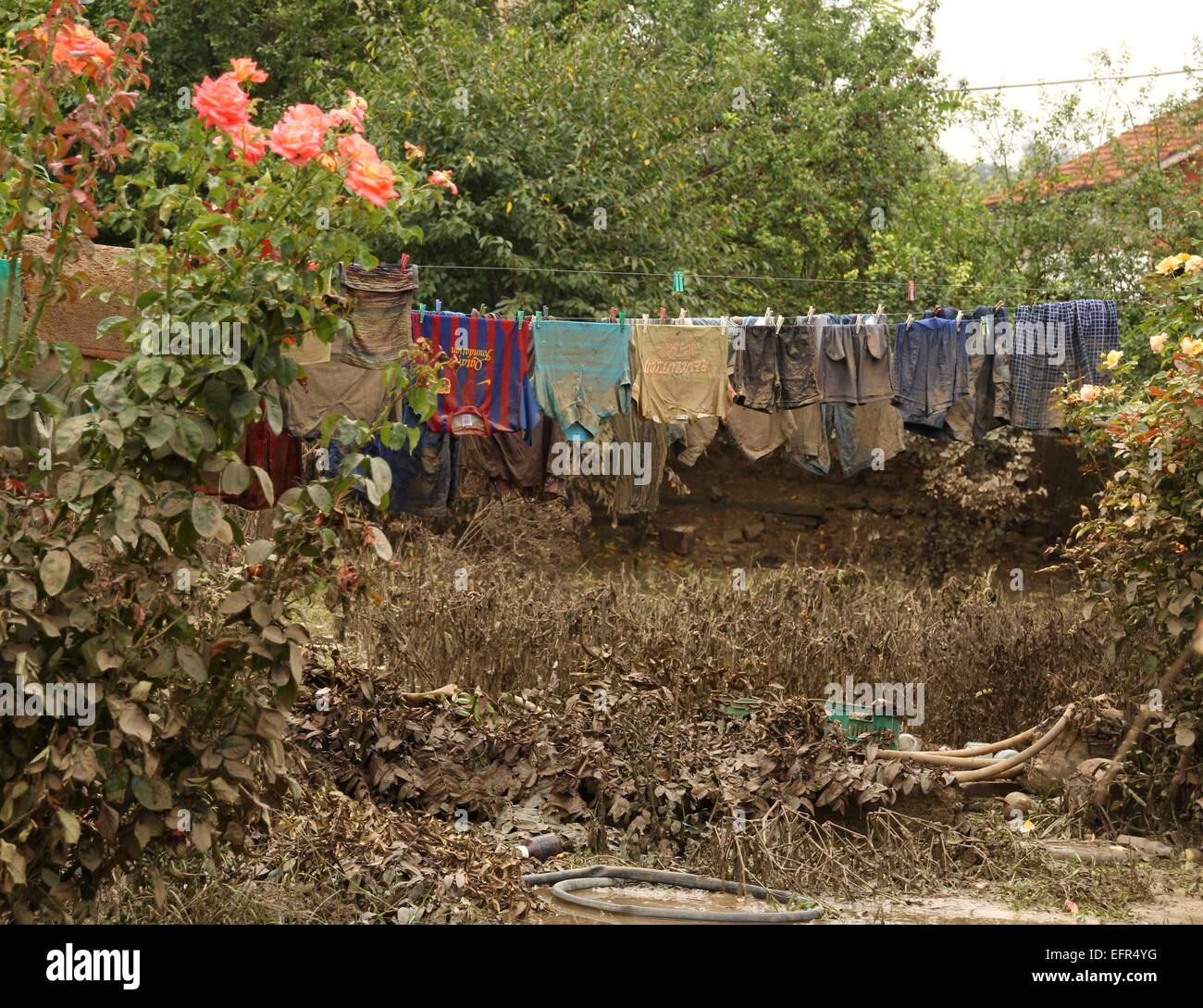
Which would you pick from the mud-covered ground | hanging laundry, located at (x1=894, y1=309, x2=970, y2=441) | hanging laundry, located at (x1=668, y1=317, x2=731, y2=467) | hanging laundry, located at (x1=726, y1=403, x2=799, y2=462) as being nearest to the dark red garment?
the mud-covered ground

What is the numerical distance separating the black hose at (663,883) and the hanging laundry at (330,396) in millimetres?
4421

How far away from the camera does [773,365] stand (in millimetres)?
9352

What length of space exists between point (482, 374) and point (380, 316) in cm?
89

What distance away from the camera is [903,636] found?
671cm

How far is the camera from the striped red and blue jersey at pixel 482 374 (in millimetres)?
8656

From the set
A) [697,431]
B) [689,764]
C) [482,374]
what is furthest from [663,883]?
[697,431]

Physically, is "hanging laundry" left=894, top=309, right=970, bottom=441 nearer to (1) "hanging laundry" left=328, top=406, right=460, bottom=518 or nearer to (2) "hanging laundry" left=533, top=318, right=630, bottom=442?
(2) "hanging laundry" left=533, top=318, right=630, bottom=442

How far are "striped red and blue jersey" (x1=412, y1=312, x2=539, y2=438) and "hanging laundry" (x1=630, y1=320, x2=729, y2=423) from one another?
732 millimetres

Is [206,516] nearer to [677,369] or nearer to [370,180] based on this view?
[370,180]

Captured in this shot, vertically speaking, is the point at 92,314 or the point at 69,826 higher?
the point at 92,314

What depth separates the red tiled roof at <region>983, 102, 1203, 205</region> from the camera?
13.6 meters

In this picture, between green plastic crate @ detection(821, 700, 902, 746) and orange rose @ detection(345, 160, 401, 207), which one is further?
green plastic crate @ detection(821, 700, 902, 746)
